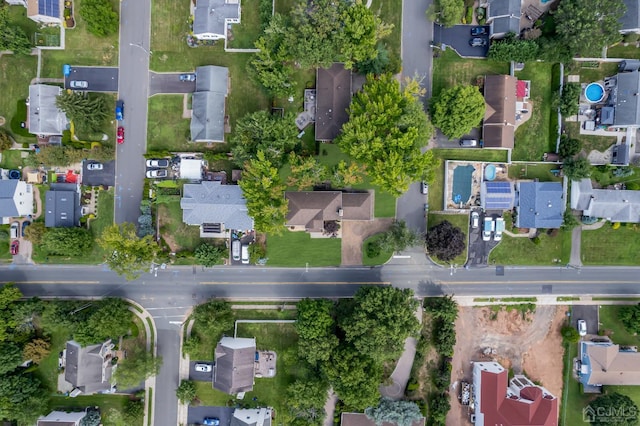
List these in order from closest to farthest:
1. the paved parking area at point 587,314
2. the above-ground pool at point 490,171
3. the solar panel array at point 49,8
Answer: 1. the solar panel array at point 49,8
2. the above-ground pool at point 490,171
3. the paved parking area at point 587,314

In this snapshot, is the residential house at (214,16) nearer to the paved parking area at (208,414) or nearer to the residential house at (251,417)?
the residential house at (251,417)

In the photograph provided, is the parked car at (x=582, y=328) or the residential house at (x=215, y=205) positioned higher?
the residential house at (x=215, y=205)

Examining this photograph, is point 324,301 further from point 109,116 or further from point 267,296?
point 109,116

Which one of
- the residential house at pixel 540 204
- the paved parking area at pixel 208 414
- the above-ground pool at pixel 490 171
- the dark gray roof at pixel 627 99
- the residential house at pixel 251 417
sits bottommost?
the paved parking area at pixel 208 414

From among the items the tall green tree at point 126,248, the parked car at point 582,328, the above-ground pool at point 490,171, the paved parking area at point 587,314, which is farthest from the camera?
the paved parking area at point 587,314

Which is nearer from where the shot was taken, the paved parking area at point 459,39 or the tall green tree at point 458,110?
the tall green tree at point 458,110

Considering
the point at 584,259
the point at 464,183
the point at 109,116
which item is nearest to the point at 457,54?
the point at 464,183

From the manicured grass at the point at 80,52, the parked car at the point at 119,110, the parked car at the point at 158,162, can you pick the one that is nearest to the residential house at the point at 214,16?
the manicured grass at the point at 80,52
